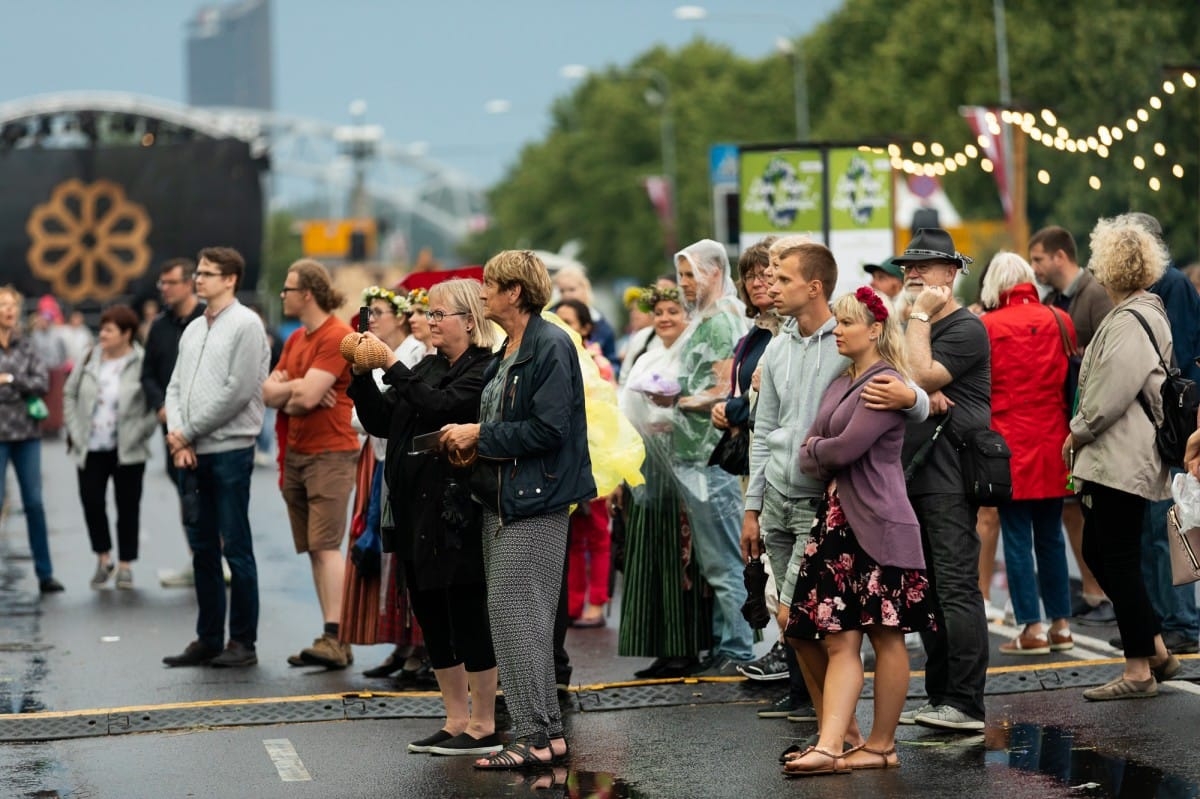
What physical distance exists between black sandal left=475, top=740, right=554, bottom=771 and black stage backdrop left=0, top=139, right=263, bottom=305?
118 ft

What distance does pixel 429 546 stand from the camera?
25.5 ft

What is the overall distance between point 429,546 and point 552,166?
291ft

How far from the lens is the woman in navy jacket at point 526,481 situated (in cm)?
746

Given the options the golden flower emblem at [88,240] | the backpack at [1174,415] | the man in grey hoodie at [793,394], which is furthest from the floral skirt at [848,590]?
the golden flower emblem at [88,240]

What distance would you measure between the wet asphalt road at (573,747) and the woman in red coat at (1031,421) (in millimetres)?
302

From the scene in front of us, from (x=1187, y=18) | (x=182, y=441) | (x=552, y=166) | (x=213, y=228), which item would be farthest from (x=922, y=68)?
(x=182, y=441)

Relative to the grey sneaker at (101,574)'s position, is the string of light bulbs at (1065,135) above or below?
above

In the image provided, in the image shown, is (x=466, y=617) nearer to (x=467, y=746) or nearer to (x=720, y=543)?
(x=467, y=746)

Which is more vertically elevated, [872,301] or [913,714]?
[872,301]

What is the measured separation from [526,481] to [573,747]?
1.20m

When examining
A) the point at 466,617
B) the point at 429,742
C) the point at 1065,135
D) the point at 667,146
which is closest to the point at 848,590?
the point at 466,617

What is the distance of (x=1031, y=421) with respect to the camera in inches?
396

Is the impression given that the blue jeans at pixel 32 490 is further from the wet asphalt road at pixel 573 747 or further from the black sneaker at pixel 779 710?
the black sneaker at pixel 779 710

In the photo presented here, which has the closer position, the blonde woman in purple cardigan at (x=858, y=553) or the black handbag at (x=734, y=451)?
the blonde woman in purple cardigan at (x=858, y=553)
